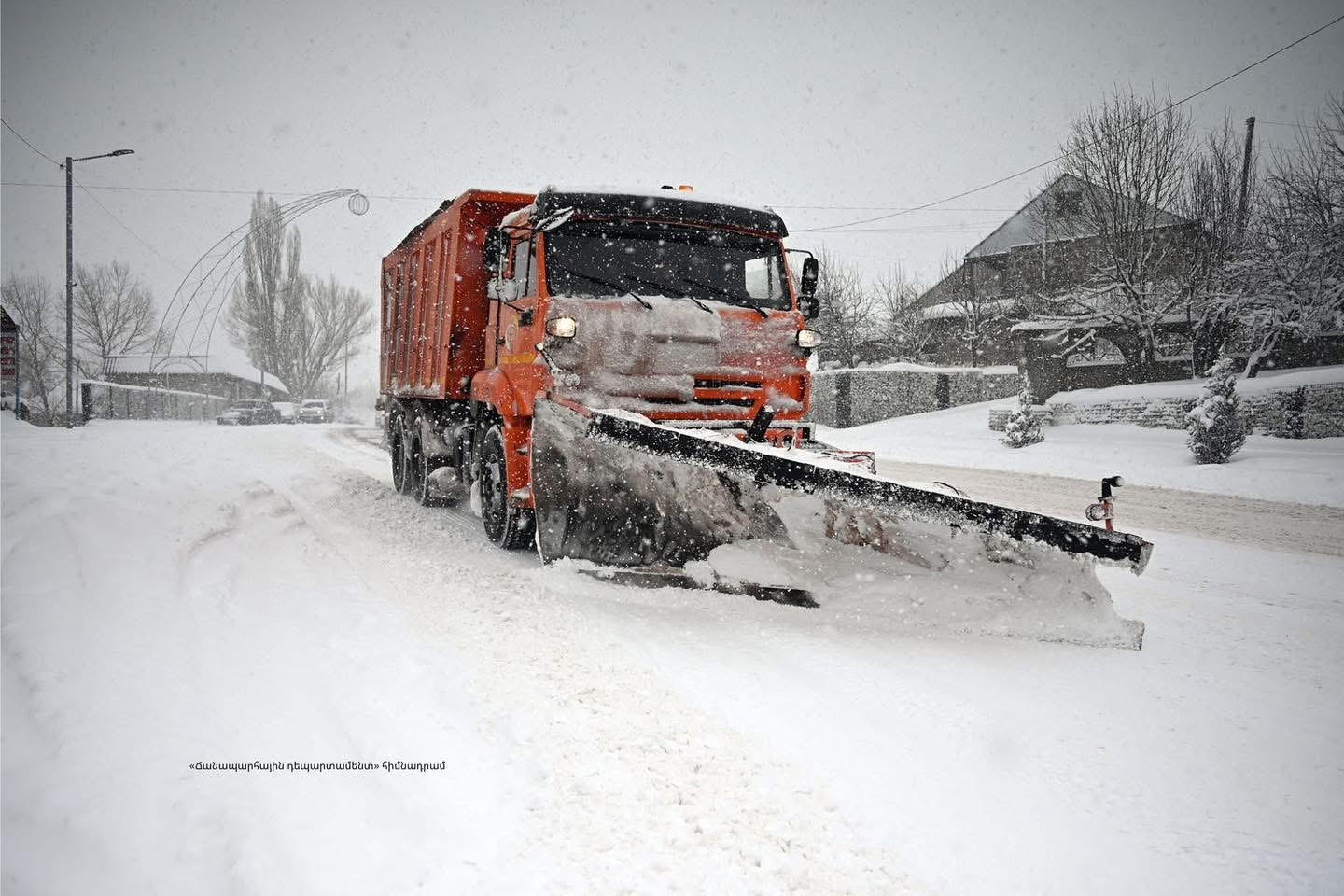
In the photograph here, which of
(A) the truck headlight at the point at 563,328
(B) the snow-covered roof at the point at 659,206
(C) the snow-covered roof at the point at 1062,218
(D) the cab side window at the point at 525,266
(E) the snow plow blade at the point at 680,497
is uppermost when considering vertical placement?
(C) the snow-covered roof at the point at 1062,218

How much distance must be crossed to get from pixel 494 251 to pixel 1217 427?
14137mm

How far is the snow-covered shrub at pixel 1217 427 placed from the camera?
14.2 metres

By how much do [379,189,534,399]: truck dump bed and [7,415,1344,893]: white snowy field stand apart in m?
2.97

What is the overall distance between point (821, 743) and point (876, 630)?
4.55 feet

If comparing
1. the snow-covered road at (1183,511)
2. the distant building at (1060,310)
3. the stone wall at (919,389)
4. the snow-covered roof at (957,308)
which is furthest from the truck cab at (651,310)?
the snow-covered roof at (957,308)

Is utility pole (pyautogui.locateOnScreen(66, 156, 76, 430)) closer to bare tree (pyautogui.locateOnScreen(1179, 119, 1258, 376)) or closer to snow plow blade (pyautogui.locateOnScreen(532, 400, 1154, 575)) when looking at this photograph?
snow plow blade (pyautogui.locateOnScreen(532, 400, 1154, 575))

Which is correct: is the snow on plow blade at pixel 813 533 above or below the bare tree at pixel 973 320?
below

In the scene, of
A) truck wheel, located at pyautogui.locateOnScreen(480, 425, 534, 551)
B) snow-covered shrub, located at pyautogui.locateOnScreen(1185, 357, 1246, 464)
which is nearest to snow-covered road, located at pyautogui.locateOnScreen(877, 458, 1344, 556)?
Answer: snow-covered shrub, located at pyautogui.locateOnScreen(1185, 357, 1246, 464)

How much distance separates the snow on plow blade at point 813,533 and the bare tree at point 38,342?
35676 mm

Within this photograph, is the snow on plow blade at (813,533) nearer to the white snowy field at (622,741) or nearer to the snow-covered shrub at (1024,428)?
the white snowy field at (622,741)

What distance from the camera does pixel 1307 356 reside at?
74.3 feet

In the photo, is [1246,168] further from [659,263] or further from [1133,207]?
[659,263]

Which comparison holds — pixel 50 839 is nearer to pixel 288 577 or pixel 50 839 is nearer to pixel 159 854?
pixel 159 854

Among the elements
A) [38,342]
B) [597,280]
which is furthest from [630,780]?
[38,342]
